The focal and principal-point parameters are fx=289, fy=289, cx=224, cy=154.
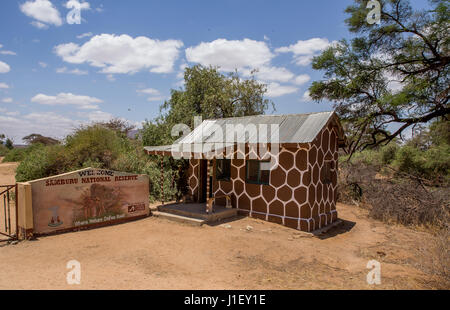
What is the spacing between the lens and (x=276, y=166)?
9727mm

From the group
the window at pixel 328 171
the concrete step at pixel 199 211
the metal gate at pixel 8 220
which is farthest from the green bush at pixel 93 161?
the window at pixel 328 171

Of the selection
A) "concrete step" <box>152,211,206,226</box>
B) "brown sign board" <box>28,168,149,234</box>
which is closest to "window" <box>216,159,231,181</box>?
"concrete step" <box>152,211,206,226</box>

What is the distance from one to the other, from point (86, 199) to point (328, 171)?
841 cm

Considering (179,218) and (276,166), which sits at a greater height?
(276,166)

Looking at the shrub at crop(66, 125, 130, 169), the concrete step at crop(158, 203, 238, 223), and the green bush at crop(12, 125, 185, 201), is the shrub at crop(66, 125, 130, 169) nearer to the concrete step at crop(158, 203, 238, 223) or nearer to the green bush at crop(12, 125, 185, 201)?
the green bush at crop(12, 125, 185, 201)

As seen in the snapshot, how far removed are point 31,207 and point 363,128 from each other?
42.2 feet

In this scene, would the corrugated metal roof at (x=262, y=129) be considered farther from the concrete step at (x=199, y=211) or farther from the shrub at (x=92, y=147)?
the shrub at (x=92, y=147)

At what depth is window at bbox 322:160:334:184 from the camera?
10.5 m

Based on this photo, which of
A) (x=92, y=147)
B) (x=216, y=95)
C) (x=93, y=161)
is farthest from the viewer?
(x=216, y=95)

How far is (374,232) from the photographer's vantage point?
10.5m

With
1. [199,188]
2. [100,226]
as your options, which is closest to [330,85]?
[199,188]

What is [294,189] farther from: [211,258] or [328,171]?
[211,258]

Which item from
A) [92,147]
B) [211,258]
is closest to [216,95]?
[92,147]

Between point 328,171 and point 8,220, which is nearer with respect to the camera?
point 8,220
